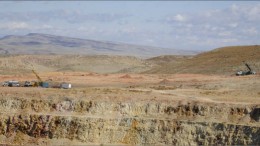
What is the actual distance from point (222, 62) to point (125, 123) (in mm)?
50791

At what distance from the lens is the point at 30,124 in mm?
45031

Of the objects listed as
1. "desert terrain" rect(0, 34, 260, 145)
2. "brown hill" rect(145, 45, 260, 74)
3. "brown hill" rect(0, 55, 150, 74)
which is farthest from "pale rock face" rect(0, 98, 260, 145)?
"brown hill" rect(0, 55, 150, 74)

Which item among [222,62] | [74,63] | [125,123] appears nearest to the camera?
[125,123]

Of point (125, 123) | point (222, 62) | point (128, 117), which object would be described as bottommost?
point (125, 123)

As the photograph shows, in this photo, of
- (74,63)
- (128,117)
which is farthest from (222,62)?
(74,63)

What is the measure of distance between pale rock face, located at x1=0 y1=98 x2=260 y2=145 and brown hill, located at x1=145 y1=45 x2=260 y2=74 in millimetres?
38637

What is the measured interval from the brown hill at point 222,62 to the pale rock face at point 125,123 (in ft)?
127

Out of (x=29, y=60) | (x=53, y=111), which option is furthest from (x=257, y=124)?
(x=29, y=60)

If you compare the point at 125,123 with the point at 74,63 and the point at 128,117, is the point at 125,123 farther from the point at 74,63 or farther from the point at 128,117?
the point at 74,63

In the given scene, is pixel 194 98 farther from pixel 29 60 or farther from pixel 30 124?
pixel 29 60

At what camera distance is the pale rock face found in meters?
40.5

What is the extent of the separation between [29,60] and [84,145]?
333 feet

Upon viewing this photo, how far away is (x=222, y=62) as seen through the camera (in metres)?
90.1

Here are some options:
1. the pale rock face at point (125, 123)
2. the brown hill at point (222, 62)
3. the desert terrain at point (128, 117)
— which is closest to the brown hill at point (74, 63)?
the brown hill at point (222, 62)
